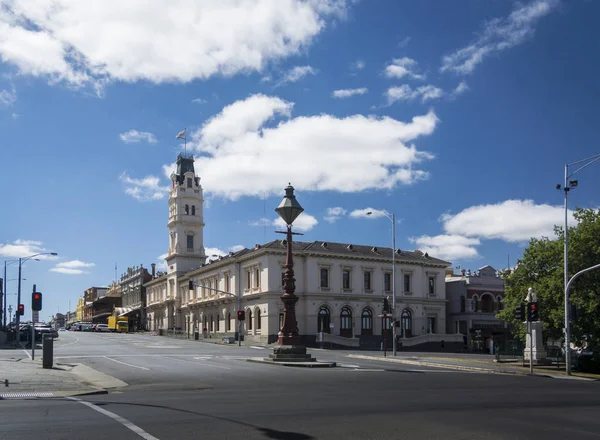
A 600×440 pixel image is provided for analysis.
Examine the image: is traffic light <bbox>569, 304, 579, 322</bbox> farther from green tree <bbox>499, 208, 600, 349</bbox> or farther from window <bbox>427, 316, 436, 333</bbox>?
window <bbox>427, 316, 436, 333</bbox>

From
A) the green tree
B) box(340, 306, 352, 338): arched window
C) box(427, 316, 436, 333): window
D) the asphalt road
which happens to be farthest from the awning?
the asphalt road

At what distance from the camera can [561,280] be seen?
38281 mm

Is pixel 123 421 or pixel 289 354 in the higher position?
pixel 123 421

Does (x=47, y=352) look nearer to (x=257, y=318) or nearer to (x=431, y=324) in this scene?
(x=257, y=318)

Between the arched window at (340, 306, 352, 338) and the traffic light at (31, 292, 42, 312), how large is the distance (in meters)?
48.1

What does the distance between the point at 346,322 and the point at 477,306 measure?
20.1 meters

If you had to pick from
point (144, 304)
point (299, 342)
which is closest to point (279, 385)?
point (299, 342)

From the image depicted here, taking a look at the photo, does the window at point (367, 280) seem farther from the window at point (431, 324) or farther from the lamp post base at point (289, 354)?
the lamp post base at point (289, 354)

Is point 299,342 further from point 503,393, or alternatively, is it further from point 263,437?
point 263,437

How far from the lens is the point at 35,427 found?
36.5 feet

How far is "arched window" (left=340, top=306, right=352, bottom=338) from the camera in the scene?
74.6m

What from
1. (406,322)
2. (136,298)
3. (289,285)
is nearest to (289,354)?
(289,285)

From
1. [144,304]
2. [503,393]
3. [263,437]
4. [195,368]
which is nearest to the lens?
[263,437]

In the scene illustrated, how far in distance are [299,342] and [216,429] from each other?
2300 centimetres
